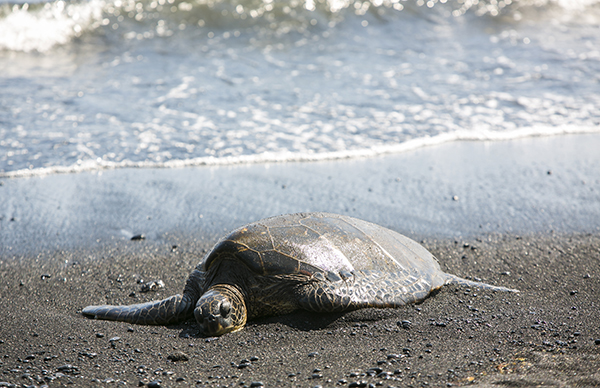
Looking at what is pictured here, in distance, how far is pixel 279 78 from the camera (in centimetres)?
771

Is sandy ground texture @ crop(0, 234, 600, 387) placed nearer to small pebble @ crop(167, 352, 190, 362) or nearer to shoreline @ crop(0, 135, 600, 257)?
small pebble @ crop(167, 352, 190, 362)

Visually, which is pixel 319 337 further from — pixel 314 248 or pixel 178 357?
pixel 178 357

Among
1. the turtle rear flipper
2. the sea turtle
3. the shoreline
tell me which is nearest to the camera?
the sea turtle

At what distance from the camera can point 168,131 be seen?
5797mm

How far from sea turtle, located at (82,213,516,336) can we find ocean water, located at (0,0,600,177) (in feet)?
7.92

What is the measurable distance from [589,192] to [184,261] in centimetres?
361

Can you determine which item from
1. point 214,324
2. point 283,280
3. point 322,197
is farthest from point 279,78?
point 214,324

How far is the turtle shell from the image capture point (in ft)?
8.96

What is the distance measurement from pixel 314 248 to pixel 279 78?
17.5 feet

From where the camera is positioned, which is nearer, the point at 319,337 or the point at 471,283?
the point at 319,337

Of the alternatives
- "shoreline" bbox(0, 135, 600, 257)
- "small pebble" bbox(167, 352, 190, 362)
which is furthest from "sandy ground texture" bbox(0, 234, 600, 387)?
"shoreline" bbox(0, 135, 600, 257)

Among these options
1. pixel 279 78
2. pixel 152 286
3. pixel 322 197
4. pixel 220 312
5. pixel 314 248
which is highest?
pixel 279 78

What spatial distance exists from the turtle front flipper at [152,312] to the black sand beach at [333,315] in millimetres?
54

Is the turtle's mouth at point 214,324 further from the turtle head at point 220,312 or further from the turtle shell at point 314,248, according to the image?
the turtle shell at point 314,248
